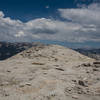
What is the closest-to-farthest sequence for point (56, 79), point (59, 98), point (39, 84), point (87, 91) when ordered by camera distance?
point (59, 98), point (87, 91), point (39, 84), point (56, 79)

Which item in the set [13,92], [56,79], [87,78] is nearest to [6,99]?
[13,92]

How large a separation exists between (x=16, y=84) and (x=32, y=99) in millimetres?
→ 3829

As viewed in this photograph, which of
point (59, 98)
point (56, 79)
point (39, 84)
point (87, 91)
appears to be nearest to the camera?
point (59, 98)

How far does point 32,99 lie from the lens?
1303 centimetres

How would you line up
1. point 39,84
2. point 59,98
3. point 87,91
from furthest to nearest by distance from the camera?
point 39,84 → point 87,91 → point 59,98

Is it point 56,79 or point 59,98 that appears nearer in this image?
point 59,98

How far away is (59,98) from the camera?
12.9m

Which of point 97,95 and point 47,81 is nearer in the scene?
point 97,95

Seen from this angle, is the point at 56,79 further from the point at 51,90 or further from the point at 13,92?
the point at 13,92

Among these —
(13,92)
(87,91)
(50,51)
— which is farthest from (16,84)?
(50,51)

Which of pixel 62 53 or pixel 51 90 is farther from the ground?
pixel 62 53

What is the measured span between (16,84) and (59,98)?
5.70 m

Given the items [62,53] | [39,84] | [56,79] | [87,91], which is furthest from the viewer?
[62,53]

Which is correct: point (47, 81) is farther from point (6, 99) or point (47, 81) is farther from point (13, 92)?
point (6, 99)
